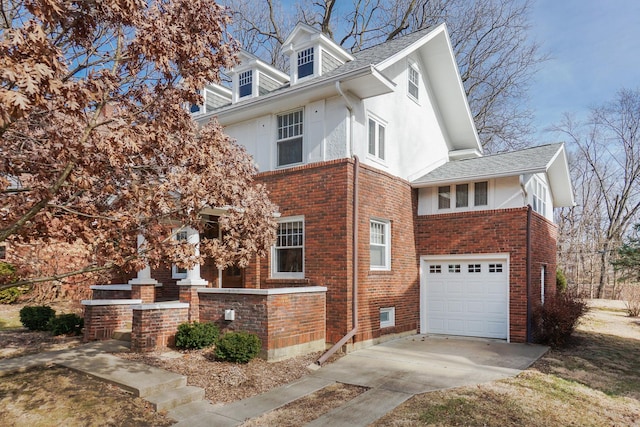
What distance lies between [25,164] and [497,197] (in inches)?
428

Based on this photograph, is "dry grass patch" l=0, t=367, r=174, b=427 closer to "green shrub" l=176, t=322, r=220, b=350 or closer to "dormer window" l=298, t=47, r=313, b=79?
"green shrub" l=176, t=322, r=220, b=350

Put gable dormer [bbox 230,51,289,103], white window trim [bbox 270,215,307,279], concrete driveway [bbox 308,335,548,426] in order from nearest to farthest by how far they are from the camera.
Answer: concrete driveway [bbox 308,335,548,426] → white window trim [bbox 270,215,307,279] → gable dormer [bbox 230,51,289,103]

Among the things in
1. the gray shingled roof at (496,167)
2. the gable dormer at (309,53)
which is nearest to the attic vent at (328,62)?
the gable dormer at (309,53)

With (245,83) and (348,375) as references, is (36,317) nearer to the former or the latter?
(245,83)

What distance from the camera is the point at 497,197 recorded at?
1230 cm

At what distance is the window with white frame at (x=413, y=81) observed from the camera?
13625 mm

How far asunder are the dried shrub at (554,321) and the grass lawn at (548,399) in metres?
0.98

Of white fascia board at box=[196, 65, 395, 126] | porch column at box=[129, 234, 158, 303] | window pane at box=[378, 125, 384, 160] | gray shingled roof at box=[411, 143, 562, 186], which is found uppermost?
white fascia board at box=[196, 65, 395, 126]

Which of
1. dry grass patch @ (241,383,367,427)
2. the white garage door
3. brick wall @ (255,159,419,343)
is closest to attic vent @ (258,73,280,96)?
brick wall @ (255,159,419,343)

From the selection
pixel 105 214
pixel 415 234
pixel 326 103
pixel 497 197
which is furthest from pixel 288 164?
pixel 105 214

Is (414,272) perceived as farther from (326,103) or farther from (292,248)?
(326,103)

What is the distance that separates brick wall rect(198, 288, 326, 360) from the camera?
30.3ft

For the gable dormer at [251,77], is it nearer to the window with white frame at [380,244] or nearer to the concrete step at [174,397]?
the window with white frame at [380,244]

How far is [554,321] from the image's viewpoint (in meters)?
11.3
